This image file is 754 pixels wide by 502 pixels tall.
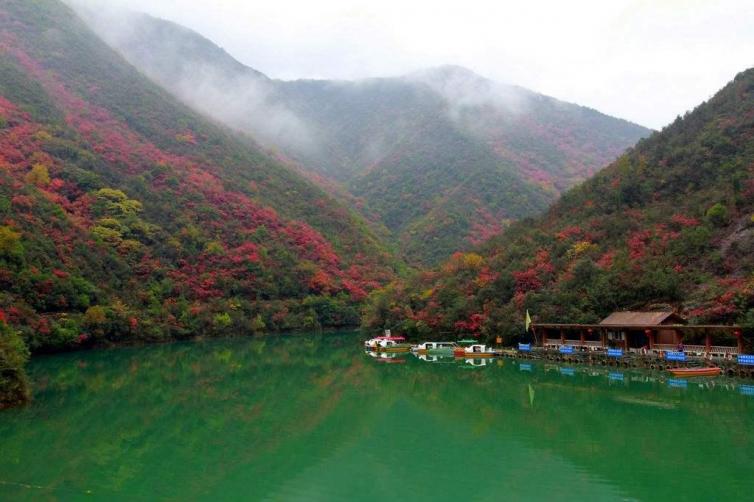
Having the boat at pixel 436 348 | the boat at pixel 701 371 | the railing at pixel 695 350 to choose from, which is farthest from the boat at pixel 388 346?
the boat at pixel 701 371

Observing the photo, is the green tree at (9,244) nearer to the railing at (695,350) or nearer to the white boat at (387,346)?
the white boat at (387,346)

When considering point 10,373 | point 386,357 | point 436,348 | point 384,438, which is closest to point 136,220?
point 386,357

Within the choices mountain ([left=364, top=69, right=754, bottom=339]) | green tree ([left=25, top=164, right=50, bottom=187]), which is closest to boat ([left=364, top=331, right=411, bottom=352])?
mountain ([left=364, top=69, right=754, bottom=339])

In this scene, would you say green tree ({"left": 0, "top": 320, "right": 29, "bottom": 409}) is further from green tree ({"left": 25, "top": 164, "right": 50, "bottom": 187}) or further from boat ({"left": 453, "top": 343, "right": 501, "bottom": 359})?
green tree ({"left": 25, "top": 164, "right": 50, "bottom": 187})

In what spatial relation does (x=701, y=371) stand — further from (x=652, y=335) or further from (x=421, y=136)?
(x=421, y=136)

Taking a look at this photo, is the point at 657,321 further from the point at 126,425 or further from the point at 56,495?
the point at 56,495

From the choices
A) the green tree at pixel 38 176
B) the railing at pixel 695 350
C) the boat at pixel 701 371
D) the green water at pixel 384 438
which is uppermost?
the green tree at pixel 38 176
